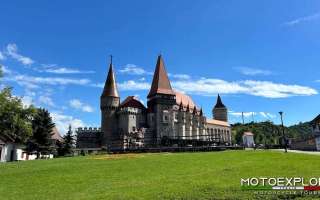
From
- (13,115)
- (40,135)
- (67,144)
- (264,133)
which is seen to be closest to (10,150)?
(40,135)

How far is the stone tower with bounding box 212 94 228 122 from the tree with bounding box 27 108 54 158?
98.6 m

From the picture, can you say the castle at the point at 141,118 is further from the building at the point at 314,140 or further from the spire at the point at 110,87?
the building at the point at 314,140

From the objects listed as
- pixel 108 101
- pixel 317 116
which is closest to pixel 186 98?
pixel 108 101

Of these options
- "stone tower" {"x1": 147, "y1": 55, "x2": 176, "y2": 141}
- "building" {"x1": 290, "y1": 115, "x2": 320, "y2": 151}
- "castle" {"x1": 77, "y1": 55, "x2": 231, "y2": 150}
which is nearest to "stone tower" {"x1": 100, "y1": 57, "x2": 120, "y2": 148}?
"castle" {"x1": 77, "y1": 55, "x2": 231, "y2": 150}

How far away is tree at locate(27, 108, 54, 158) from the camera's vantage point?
50531mm

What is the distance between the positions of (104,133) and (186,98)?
36.3 metres

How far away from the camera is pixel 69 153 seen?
56156mm

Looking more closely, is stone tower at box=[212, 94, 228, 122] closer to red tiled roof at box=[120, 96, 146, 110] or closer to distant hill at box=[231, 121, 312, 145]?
distant hill at box=[231, 121, 312, 145]

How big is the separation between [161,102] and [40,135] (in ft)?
137

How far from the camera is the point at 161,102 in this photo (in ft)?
285

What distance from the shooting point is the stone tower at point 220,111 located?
139 meters

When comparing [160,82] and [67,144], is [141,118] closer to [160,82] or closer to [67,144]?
[160,82]

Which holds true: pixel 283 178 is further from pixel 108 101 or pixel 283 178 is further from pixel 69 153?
pixel 108 101

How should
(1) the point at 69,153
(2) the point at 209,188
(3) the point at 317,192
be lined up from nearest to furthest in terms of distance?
(3) the point at 317,192, (2) the point at 209,188, (1) the point at 69,153
